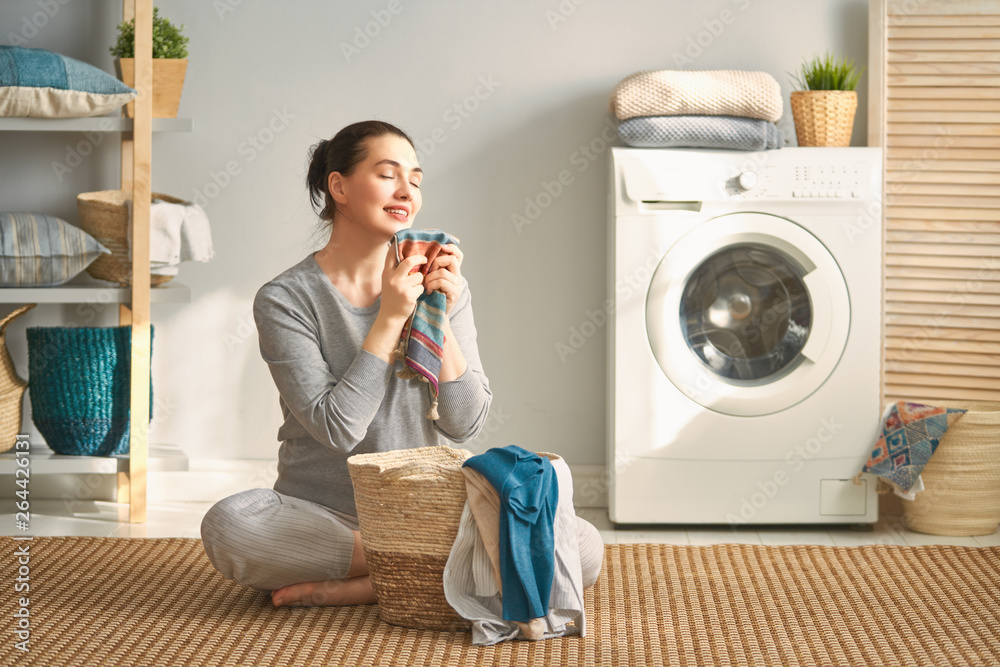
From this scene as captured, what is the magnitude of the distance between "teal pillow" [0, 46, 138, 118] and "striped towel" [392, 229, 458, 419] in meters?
1.12

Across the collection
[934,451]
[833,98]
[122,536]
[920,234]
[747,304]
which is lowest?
[122,536]

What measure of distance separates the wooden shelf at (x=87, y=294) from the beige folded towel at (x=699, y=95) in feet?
4.05

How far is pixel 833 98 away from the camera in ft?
7.86

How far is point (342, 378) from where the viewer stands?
161cm

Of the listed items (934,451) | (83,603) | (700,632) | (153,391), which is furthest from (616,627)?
(153,391)

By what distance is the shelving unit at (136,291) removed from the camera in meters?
2.39

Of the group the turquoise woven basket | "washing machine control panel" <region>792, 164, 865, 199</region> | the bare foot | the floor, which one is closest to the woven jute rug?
the bare foot

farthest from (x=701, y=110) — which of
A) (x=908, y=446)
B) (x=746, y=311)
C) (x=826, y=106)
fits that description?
(x=908, y=446)

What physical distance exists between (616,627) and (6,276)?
1.73 metres

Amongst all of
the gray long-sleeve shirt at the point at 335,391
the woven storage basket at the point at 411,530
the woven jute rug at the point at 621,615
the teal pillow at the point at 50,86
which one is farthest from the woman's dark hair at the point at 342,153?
the teal pillow at the point at 50,86

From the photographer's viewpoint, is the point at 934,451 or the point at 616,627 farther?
the point at 934,451

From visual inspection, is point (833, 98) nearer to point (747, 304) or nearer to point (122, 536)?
point (747, 304)

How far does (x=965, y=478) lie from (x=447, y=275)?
1.47 meters

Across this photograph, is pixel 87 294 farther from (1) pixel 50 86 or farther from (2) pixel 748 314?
(2) pixel 748 314
